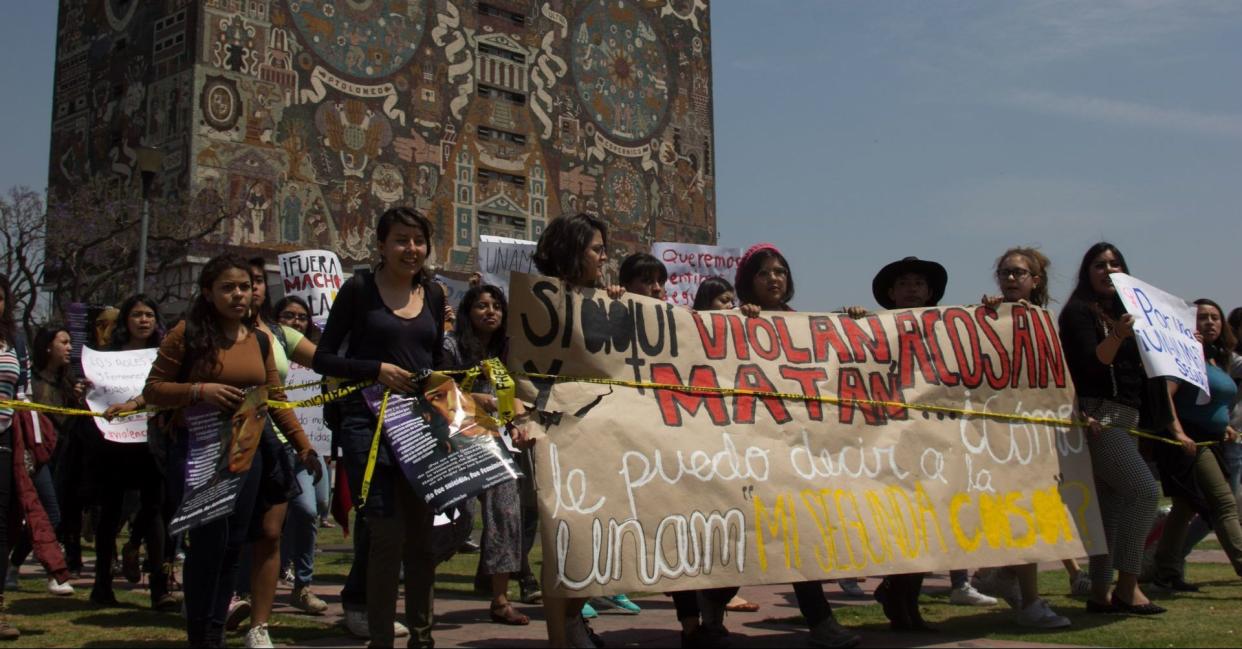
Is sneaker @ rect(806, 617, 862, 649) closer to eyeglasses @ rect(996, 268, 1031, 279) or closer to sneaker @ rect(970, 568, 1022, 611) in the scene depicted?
sneaker @ rect(970, 568, 1022, 611)

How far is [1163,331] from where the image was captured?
5.57 metres

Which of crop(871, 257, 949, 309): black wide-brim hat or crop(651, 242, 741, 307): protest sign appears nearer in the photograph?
crop(871, 257, 949, 309): black wide-brim hat

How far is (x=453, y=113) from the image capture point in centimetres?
3114

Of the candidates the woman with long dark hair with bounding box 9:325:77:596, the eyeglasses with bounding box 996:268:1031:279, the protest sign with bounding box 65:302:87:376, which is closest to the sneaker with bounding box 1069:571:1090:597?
the eyeglasses with bounding box 996:268:1031:279

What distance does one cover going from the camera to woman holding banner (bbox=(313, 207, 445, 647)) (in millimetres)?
4094

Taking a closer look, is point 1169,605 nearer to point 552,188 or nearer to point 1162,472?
point 1162,472

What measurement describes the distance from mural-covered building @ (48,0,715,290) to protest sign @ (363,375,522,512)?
77.0ft

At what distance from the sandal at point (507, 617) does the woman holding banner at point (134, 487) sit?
5.87 feet

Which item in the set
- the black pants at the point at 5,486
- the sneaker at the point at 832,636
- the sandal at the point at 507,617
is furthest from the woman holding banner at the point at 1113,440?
the black pants at the point at 5,486

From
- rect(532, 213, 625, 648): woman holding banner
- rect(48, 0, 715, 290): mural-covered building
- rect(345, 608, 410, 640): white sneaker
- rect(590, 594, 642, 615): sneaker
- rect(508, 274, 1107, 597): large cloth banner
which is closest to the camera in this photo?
rect(508, 274, 1107, 597): large cloth banner

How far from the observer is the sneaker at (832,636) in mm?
4434

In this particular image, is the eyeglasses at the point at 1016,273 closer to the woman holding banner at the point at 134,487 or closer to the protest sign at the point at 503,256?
the woman holding banner at the point at 134,487

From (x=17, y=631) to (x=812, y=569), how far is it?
3.32 metres

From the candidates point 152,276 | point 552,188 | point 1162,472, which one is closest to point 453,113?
point 552,188
